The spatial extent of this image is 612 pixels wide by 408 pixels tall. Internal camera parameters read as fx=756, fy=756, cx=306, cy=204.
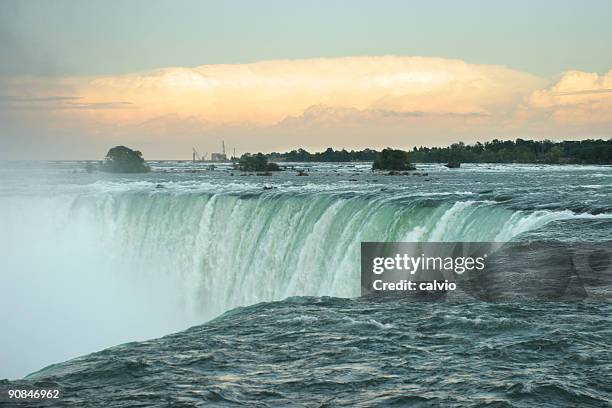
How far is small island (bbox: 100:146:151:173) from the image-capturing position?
126 m

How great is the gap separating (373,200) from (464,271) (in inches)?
357

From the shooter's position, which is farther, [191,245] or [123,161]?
[123,161]

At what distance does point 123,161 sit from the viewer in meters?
127

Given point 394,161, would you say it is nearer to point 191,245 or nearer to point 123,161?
point 123,161

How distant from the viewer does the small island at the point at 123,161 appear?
12619cm

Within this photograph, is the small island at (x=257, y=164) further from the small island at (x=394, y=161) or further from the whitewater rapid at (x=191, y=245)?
the whitewater rapid at (x=191, y=245)

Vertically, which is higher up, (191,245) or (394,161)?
(394,161)

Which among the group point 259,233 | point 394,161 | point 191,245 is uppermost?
point 394,161

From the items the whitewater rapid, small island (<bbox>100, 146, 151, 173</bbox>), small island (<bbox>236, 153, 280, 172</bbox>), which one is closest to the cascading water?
the whitewater rapid

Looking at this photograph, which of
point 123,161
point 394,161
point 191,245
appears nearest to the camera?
point 191,245

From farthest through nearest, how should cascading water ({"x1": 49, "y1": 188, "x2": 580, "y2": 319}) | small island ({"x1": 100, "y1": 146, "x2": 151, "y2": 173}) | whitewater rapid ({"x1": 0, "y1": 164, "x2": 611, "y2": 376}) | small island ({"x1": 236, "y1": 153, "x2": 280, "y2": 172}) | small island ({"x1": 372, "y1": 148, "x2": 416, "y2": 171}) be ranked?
small island ({"x1": 100, "y1": 146, "x2": 151, "y2": 173}) → small island ({"x1": 236, "y1": 153, "x2": 280, "y2": 172}) → small island ({"x1": 372, "y1": 148, "x2": 416, "y2": 171}) → whitewater rapid ({"x1": 0, "y1": 164, "x2": 611, "y2": 376}) → cascading water ({"x1": 49, "y1": 188, "x2": 580, "y2": 319})

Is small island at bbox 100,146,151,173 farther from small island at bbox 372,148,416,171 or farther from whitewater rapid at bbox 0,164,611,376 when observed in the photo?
whitewater rapid at bbox 0,164,611,376

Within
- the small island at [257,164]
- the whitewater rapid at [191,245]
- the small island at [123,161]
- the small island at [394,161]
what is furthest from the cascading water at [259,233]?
the small island at [123,161]

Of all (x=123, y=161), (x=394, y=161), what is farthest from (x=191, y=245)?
(x=123, y=161)
